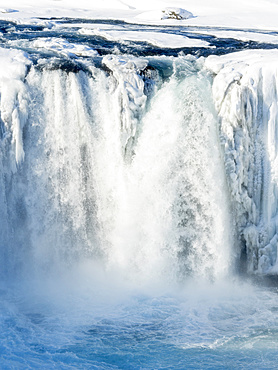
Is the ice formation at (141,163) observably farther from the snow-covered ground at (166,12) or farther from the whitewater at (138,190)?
the snow-covered ground at (166,12)

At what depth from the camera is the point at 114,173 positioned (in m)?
9.83

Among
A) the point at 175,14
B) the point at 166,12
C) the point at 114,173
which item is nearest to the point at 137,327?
the point at 114,173

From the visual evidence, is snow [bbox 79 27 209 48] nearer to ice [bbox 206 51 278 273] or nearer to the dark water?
the dark water

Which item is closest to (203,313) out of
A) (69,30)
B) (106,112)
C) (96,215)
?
(96,215)

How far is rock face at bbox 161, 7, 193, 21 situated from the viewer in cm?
1615

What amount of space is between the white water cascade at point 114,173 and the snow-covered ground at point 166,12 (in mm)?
4463

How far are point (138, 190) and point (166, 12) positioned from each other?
27.1 feet

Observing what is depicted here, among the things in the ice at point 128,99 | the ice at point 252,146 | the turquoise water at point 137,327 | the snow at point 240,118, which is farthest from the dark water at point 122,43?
the turquoise water at point 137,327

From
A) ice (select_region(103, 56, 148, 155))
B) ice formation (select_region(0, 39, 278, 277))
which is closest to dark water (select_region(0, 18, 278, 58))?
ice formation (select_region(0, 39, 278, 277))

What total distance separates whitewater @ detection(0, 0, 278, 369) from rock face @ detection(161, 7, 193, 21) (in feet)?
20.3

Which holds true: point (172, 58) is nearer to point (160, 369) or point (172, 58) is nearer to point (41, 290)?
point (41, 290)

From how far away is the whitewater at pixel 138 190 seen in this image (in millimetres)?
9375

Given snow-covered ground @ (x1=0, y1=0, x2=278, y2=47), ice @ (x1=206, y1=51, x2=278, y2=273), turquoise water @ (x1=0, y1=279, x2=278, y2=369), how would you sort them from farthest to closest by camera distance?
snow-covered ground @ (x1=0, y1=0, x2=278, y2=47) → ice @ (x1=206, y1=51, x2=278, y2=273) → turquoise water @ (x1=0, y1=279, x2=278, y2=369)

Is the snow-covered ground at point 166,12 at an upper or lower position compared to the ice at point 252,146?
upper
